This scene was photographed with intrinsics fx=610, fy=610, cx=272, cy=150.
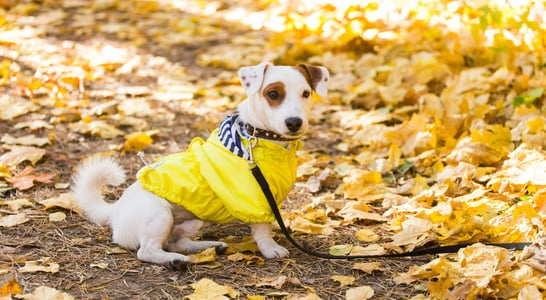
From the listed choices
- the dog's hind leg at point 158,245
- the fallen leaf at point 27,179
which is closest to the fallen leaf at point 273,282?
the dog's hind leg at point 158,245

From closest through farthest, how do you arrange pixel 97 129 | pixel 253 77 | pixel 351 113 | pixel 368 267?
pixel 368 267 → pixel 253 77 → pixel 97 129 → pixel 351 113

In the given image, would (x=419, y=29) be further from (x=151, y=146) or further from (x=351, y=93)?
(x=151, y=146)

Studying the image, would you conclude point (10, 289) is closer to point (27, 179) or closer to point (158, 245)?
point (158, 245)

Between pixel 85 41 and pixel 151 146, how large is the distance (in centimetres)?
339

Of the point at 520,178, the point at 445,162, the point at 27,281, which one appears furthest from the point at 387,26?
the point at 27,281

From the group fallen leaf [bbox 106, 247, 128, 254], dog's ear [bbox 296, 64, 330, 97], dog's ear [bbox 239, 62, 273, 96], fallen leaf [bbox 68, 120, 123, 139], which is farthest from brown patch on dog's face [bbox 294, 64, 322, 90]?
fallen leaf [bbox 68, 120, 123, 139]

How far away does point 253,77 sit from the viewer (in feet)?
10.2

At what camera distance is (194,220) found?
10.6 ft

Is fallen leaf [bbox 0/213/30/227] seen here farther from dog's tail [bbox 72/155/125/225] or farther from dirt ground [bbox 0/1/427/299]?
dog's tail [bbox 72/155/125/225]

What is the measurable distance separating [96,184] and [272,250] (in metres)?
1.02

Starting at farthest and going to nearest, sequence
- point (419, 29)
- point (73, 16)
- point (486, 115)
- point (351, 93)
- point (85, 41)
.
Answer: point (73, 16) → point (85, 41) → point (419, 29) → point (351, 93) → point (486, 115)

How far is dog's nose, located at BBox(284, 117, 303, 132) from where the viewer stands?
2947mm

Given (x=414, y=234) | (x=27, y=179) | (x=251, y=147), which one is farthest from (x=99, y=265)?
(x=414, y=234)

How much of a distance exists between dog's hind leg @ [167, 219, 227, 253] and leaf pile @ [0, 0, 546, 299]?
0.17m
